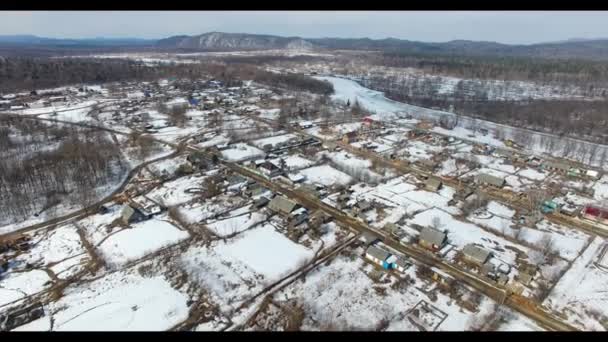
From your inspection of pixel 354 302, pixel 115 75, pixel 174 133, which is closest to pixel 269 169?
pixel 354 302

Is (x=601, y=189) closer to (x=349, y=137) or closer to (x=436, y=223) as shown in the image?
(x=436, y=223)

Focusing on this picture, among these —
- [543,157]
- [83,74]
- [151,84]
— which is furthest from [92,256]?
[83,74]

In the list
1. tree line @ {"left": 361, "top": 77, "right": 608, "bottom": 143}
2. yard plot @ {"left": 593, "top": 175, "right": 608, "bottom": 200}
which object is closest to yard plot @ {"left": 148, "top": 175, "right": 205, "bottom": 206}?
yard plot @ {"left": 593, "top": 175, "right": 608, "bottom": 200}

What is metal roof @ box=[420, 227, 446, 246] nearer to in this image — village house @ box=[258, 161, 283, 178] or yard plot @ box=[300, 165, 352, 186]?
yard plot @ box=[300, 165, 352, 186]

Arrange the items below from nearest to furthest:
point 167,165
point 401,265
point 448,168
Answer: point 401,265, point 167,165, point 448,168

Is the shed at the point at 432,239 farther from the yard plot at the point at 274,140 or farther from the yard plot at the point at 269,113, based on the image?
the yard plot at the point at 269,113

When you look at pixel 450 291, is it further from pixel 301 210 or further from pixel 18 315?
pixel 18 315

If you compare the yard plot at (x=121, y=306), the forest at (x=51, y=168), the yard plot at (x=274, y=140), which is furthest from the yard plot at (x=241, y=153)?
the yard plot at (x=121, y=306)
